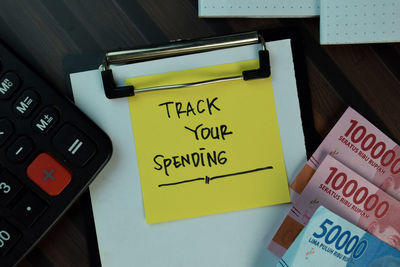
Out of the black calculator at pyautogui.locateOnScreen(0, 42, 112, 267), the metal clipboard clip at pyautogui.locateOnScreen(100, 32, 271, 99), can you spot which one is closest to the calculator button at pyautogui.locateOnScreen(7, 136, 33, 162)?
the black calculator at pyautogui.locateOnScreen(0, 42, 112, 267)

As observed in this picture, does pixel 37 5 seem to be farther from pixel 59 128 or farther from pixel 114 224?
pixel 114 224

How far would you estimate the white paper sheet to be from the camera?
40 centimetres

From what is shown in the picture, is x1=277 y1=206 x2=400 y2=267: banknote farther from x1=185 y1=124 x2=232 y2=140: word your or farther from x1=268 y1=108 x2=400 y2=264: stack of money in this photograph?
x1=185 y1=124 x2=232 y2=140: word your

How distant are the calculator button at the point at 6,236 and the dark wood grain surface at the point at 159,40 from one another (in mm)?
45

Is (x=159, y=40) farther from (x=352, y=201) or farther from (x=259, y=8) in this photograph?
(x=352, y=201)

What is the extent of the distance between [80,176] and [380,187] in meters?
0.35

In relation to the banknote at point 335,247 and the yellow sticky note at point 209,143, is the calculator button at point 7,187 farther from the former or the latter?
the banknote at point 335,247

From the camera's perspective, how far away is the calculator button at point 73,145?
1.26 feet

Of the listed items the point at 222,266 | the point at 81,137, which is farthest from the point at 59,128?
the point at 222,266

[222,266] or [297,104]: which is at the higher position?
[297,104]

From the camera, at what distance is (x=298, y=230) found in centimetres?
40

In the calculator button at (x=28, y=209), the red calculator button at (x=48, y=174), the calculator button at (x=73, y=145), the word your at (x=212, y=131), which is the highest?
the word your at (x=212, y=131)

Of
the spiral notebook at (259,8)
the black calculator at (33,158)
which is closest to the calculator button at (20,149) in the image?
the black calculator at (33,158)

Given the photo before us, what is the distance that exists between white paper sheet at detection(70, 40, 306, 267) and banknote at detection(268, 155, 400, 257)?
0.09 feet
